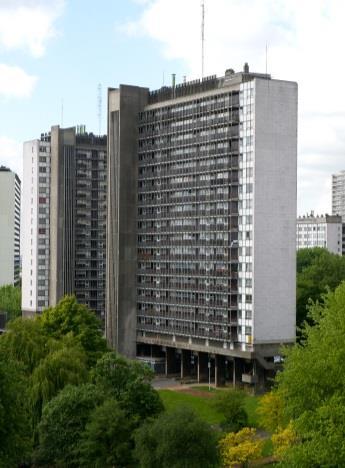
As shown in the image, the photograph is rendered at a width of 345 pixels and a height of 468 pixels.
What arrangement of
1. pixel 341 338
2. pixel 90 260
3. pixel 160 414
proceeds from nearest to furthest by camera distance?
pixel 341 338
pixel 160 414
pixel 90 260

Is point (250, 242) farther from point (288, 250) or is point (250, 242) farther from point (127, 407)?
point (127, 407)

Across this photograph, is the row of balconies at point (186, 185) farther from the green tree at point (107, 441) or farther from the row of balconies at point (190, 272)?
the green tree at point (107, 441)

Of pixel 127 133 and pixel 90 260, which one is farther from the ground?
pixel 127 133

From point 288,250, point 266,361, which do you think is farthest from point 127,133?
point 266,361

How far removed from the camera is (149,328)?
137750 millimetres

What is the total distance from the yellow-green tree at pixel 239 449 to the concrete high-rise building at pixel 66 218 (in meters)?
87.2

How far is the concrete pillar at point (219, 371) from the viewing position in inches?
4934

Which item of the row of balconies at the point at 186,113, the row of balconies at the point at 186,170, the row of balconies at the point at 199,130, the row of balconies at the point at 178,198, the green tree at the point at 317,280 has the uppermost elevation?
the row of balconies at the point at 186,113

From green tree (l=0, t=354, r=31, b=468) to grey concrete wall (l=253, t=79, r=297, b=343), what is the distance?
185 feet

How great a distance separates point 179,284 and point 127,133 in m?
25.9

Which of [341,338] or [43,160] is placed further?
[43,160]

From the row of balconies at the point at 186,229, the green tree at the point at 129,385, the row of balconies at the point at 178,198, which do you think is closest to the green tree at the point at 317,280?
the row of balconies at the point at 186,229

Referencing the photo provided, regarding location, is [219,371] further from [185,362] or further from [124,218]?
[124,218]

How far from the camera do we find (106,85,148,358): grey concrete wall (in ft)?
459
